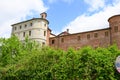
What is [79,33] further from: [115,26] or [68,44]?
[115,26]

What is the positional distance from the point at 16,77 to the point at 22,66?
1.08 m

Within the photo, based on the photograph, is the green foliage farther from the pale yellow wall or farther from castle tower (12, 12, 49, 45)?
castle tower (12, 12, 49, 45)

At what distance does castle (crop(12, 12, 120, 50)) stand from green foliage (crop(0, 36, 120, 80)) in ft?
101

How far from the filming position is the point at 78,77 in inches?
804

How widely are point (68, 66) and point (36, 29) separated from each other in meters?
44.0

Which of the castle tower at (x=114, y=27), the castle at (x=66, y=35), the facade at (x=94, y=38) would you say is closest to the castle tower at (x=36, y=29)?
the castle at (x=66, y=35)

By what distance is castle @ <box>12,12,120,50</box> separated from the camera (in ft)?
179

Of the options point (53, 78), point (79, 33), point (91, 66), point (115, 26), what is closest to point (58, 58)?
point (53, 78)

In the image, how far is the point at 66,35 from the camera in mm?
62094

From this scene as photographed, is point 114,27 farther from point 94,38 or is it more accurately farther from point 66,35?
point 66,35

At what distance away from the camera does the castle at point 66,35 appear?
5466cm

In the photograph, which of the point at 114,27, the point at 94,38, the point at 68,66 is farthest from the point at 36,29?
the point at 68,66

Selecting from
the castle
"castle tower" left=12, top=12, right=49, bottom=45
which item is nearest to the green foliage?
the castle

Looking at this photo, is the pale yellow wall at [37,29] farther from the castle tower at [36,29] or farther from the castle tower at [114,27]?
the castle tower at [114,27]
